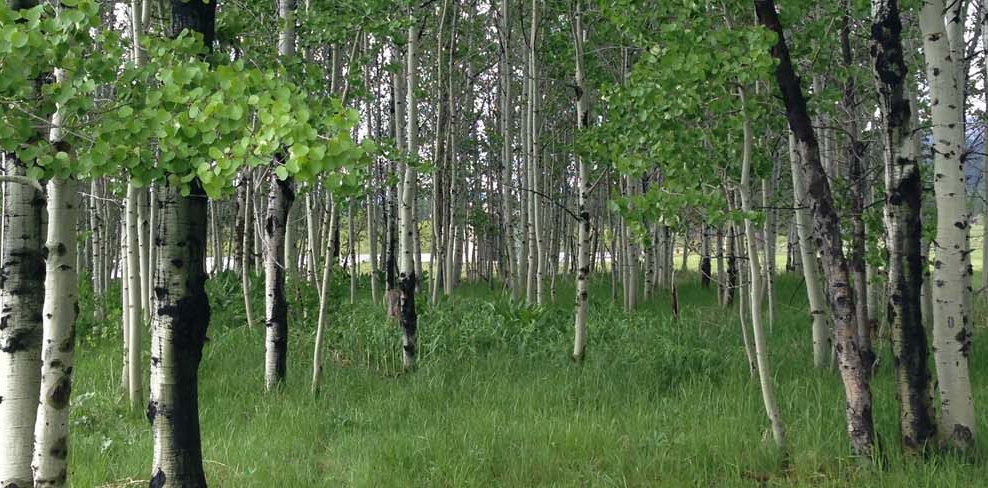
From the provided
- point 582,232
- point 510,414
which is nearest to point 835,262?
point 510,414

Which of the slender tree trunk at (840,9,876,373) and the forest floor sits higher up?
the slender tree trunk at (840,9,876,373)

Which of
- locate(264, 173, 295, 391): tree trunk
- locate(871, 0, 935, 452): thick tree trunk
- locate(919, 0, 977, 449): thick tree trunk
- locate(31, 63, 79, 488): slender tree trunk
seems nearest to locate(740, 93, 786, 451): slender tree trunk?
locate(871, 0, 935, 452): thick tree trunk

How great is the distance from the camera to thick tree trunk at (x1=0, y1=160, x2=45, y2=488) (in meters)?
3.21

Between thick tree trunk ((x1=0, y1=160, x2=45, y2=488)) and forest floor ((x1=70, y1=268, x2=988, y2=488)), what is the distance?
5.02 feet

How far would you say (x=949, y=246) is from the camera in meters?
4.55

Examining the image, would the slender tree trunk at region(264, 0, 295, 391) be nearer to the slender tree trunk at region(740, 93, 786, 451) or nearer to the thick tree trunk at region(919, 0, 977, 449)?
the slender tree trunk at region(740, 93, 786, 451)

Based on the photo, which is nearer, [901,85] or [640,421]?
Answer: [901,85]

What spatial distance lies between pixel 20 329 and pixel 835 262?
4562mm

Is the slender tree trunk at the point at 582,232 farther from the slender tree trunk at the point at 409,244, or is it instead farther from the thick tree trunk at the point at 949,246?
the thick tree trunk at the point at 949,246

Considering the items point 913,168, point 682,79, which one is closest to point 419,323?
point 682,79

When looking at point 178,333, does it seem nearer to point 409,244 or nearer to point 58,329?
point 58,329

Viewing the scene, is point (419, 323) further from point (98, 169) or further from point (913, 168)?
point (98, 169)

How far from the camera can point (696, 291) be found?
16016mm

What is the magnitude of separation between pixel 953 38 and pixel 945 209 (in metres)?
3.23
